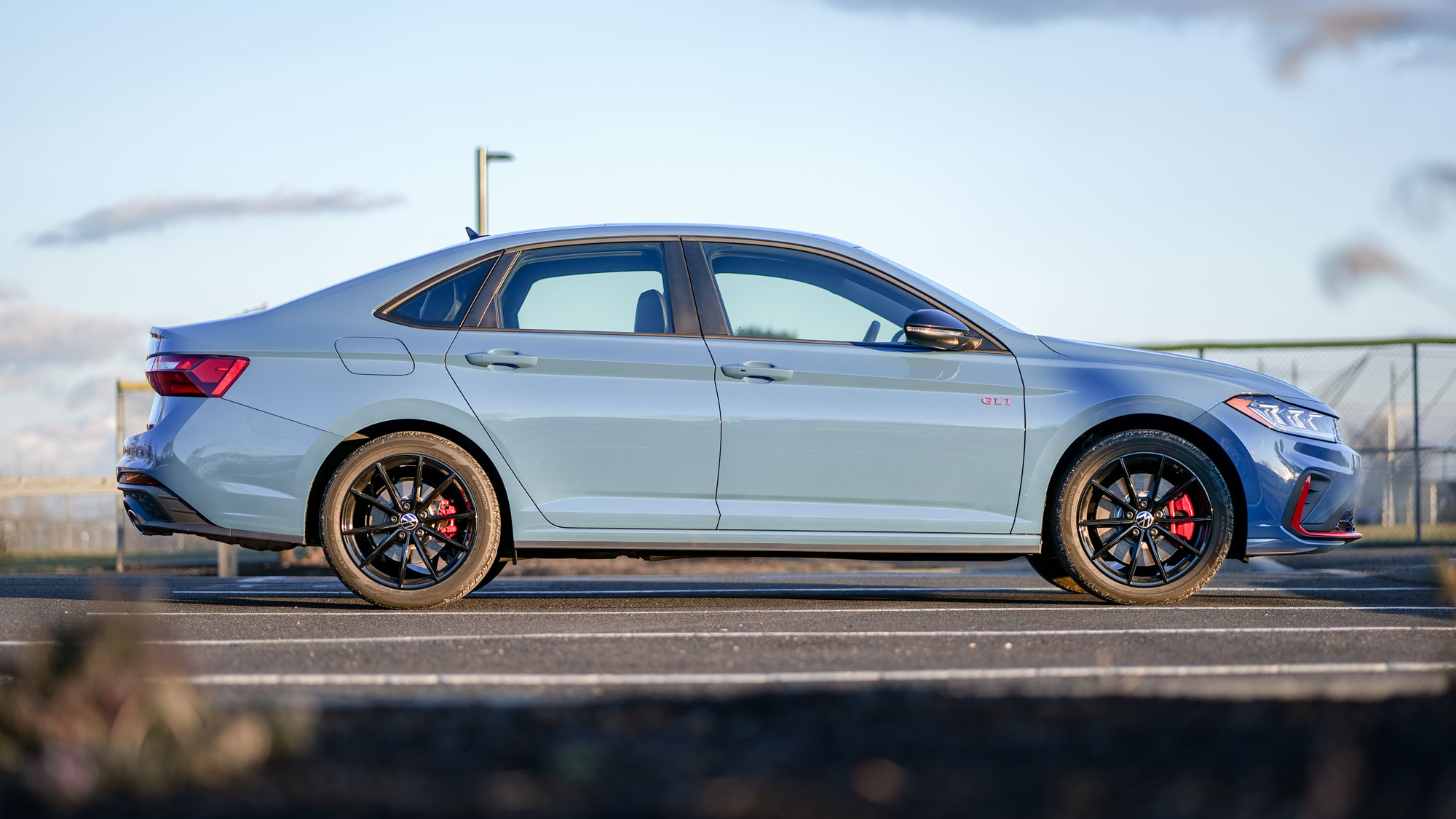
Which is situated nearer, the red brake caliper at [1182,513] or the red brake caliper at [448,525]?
the red brake caliper at [448,525]

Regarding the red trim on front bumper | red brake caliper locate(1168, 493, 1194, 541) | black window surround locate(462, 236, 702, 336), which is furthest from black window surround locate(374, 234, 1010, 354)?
the red trim on front bumper

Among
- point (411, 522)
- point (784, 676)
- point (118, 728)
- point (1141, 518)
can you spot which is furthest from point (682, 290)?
point (118, 728)

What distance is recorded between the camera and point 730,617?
6.12m

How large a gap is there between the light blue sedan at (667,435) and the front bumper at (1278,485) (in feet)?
0.03

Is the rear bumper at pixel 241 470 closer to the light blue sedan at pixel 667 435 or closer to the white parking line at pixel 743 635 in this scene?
the light blue sedan at pixel 667 435

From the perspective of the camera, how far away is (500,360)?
6316 millimetres

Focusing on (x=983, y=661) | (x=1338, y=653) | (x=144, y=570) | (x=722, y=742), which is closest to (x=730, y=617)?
(x=983, y=661)

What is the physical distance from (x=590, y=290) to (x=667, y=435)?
81cm

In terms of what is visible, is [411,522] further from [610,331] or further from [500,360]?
[610,331]

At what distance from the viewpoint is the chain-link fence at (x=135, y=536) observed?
47.2ft

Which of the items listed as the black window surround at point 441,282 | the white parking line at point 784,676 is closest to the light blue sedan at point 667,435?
the black window surround at point 441,282

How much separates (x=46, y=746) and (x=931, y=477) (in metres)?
4.39

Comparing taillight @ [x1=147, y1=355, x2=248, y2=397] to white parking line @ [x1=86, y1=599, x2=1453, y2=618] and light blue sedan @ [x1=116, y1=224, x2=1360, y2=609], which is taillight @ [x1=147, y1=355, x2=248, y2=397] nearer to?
light blue sedan @ [x1=116, y1=224, x2=1360, y2=609]

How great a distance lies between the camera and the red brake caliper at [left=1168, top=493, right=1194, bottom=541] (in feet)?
21.7
